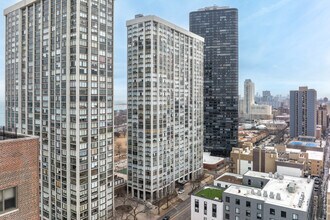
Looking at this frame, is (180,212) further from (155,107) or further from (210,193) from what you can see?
(155,107)

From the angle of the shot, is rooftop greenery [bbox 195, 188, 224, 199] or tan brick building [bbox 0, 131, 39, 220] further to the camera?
rooftop greenery [bbox 195, 188, 224, 199]

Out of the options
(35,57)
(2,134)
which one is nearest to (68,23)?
(35,57)

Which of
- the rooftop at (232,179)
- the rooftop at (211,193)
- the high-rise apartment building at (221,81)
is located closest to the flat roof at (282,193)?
the rooftop at (211,193)

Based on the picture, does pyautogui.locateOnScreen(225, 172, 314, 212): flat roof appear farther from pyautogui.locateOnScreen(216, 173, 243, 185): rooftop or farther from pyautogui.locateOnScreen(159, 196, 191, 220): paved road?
pyautogui.locateOnScreen(159, 196, 191, 220): paved road

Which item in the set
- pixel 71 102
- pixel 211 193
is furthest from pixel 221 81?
pixel 71 102

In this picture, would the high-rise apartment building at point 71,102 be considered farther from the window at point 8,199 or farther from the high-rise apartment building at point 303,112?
the high-rise apartment building at point 303,112

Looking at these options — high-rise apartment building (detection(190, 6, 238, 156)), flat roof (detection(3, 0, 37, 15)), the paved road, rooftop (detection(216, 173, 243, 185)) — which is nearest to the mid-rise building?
rooftop (detection(216, 173, 243, 185))

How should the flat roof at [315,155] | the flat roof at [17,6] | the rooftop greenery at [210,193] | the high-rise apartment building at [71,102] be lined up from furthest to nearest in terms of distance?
the flat roof at [315,155] → the flat roof at [17,6] → the rooftop greenery at [210,193] → the high-rise apartment building at [71,102]
